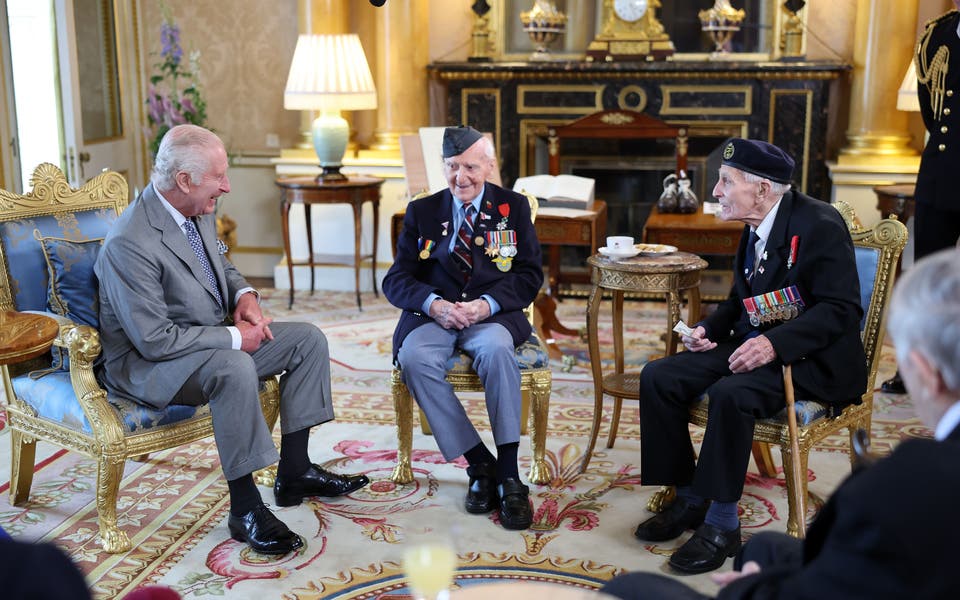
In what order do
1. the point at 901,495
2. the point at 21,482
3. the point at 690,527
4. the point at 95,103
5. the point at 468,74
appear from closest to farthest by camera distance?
the point at 901,495 → the point at 690,527 → the point at 21,482 → the point at 95,103 → the point at 468,74

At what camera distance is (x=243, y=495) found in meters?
3.18

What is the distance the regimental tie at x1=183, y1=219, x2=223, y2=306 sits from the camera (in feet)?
11.1

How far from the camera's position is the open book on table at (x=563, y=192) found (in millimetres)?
5512

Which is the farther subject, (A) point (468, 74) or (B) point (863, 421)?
(A) point (468, 74)

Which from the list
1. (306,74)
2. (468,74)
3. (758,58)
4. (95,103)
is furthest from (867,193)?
(95,103)

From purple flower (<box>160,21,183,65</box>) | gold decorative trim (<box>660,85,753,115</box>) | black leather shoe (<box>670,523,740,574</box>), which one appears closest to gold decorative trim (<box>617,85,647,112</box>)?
gold decorative trim (<box>660,85,753,115</box>)

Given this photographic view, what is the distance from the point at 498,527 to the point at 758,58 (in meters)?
4.76

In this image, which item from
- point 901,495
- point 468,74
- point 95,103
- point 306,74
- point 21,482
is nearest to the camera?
point 901,495

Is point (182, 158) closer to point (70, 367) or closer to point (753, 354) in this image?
point (70, 367)

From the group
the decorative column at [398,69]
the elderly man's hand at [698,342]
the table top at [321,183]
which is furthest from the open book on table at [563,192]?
the elderly man's hand at [698,342]

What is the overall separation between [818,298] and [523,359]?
103 cm

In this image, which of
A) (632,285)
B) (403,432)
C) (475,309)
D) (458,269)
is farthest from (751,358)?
(403,432)

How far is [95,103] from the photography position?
6.66 meters

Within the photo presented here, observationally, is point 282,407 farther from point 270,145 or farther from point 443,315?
point 270,145
